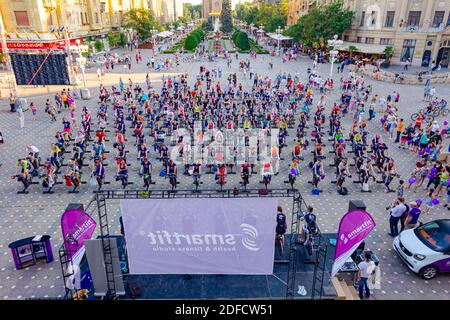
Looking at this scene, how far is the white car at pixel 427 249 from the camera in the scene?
32.2 ft

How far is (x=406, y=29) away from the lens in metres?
48.5

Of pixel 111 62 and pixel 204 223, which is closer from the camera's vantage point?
pixel 204 223

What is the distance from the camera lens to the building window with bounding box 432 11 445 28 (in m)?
45.9

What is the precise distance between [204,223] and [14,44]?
29.9 metres

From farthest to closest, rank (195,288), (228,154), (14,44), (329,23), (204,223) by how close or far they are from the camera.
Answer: (329,23) → (14,44) → (228,154) → (195,288) → (204,223)

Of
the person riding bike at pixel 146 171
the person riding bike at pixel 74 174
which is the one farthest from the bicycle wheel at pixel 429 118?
the person riding bike at pixel 74 174

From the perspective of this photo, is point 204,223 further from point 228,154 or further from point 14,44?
point 14,44

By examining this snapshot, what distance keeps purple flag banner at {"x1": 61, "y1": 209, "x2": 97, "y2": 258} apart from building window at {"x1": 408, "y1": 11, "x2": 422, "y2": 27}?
54.6 metres

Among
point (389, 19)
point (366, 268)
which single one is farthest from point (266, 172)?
point (389, 19)

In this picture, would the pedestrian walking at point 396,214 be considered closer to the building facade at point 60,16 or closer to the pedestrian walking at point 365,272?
the pedestrian walking at point 365,272

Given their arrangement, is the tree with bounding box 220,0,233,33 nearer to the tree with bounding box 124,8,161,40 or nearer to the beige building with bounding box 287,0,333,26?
the beige building with bounding box 287,0,333,26

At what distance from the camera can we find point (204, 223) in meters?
6.55
